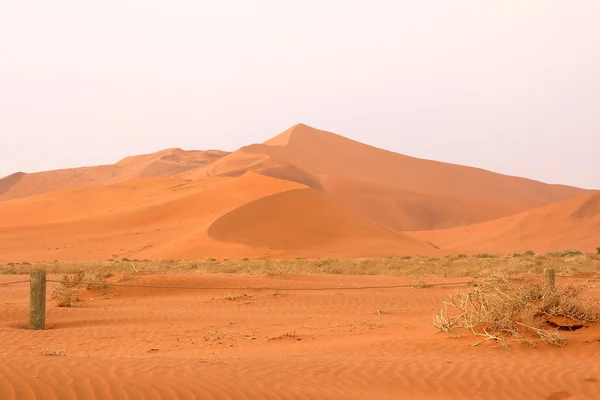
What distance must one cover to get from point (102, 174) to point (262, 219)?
57381mm

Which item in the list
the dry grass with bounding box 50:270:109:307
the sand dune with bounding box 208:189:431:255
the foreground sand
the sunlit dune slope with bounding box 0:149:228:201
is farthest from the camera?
the sunlit dune slope with bounding box 0:149:228:201

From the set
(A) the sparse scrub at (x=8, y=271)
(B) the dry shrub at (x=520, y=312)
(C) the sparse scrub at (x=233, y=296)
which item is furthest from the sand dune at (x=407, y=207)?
(B) the dry shrub at (x=520, y=312)

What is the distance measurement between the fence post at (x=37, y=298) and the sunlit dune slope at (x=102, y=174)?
75.5 m

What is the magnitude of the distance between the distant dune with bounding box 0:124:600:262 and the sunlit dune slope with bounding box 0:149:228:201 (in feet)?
1.52

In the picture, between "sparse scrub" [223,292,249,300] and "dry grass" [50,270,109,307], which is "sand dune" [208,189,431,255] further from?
"sparse scrub" [223,292,249,300]

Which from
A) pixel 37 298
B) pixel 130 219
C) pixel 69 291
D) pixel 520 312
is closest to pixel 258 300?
pixel 69 291

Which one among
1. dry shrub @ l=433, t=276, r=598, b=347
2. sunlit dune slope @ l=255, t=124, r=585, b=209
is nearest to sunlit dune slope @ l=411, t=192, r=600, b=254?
sunlit dune slope @ l=255, t=124, r=585, b=209

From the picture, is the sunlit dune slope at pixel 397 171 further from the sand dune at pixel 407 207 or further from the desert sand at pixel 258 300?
the desert sand at pixel 258 300

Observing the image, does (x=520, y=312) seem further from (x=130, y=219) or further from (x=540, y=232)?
(x=540, y=232)

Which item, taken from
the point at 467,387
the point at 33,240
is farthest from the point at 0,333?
the point at 33,240

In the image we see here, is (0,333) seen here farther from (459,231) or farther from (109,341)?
(459,231)

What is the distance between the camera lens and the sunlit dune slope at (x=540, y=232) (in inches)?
1843

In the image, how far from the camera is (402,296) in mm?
16656

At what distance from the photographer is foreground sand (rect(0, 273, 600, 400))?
6090mm
